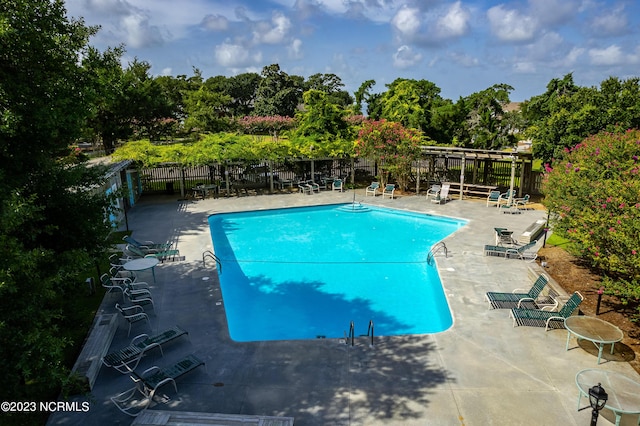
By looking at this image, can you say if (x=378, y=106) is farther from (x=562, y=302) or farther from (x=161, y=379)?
(x=161, y=379)

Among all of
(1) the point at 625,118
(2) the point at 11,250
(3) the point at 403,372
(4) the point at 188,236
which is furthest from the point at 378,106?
(2) the point at 11,250

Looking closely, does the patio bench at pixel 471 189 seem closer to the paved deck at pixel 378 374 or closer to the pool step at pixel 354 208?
the pool step at pixel 354 208

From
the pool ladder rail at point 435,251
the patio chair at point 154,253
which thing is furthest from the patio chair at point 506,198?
the patio chair at point 154,253

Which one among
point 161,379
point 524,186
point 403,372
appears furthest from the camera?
point 524,186

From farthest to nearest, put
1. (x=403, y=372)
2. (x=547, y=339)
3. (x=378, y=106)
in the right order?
1. (x=378, y=106)
2. (x=547, y=339)
3. (x=403, y=372)

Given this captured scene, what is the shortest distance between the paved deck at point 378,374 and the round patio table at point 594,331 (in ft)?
1.59

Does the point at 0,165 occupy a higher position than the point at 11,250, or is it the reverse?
the point at 0,165

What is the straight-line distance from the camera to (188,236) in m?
15.8

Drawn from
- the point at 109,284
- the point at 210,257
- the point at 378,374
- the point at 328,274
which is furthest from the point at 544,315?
the point at 109,284

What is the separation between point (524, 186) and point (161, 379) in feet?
70.5

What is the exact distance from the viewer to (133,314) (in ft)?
30.9

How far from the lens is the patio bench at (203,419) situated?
18.4 feet

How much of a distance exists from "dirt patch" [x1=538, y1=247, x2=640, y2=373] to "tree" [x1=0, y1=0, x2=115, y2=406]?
30.5 ft

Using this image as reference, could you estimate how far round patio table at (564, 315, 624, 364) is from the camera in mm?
7488
